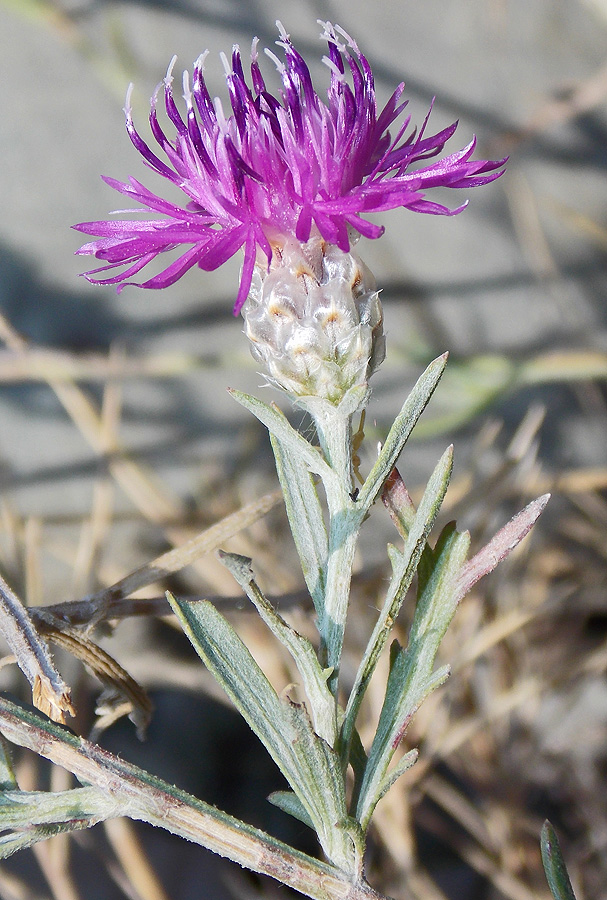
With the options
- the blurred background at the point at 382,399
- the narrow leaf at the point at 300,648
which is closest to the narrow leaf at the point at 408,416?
the narrow leaf at the point at 300,648

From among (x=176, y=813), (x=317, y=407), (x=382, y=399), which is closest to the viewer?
(x=176, y=813)

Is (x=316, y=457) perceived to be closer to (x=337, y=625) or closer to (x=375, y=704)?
(x=337, y=625)

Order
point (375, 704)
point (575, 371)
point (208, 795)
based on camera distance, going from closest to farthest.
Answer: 1. point (375, 704)
2. point (208, 795)
3. point (575, 371)

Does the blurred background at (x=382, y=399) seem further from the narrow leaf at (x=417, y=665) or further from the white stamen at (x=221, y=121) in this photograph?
the white stamen at (x=221, y=121)

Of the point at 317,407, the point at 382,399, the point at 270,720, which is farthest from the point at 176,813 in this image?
the point at 382,399

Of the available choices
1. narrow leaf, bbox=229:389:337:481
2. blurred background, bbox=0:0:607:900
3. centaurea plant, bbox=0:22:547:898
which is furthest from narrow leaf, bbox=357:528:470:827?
blurred background, bbox=0:0:607:900

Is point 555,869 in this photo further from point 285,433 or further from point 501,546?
point 285,433

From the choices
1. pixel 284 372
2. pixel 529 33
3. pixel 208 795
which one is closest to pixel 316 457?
pixel 284 372
